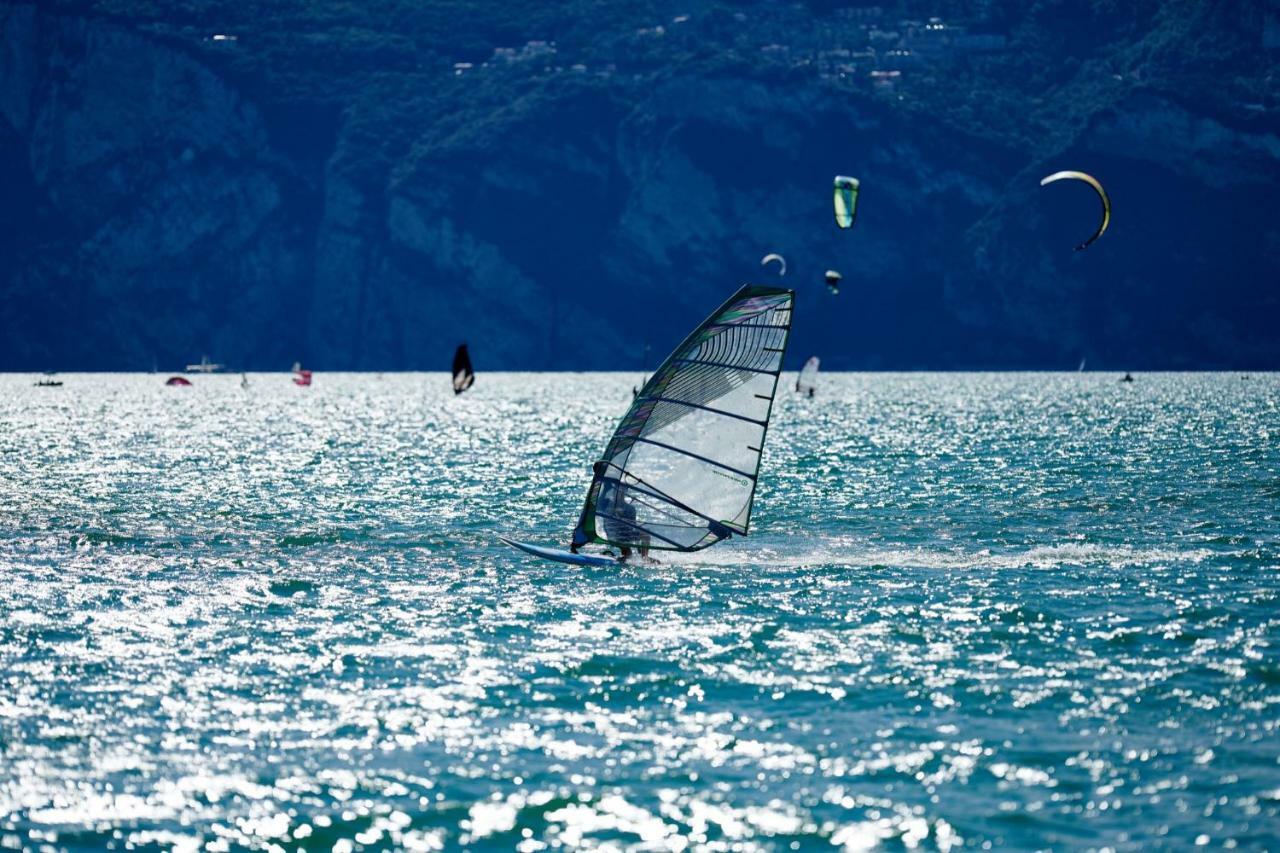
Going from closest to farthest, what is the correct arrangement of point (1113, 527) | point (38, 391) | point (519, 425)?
point (1113, 527)
point (519, 425)
point (38, 391)

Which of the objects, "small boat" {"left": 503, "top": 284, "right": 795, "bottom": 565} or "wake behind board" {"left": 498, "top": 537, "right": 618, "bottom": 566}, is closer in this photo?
"small boat" {"left": 503, "top": 284, "right": 795, "bottom": 565}

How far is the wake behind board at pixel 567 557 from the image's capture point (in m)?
30.6

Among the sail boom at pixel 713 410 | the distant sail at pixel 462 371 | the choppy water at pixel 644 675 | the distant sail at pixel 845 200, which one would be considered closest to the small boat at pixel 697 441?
the sail boom at pixel 713 410

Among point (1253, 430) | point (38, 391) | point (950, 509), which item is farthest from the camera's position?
point (38, 391)

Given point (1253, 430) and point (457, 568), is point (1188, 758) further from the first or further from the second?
A: point (1253, 430)

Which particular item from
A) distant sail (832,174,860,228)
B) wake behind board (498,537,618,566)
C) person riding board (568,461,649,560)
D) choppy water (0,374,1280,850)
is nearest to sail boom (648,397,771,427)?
person riding board (568,461,649,560)

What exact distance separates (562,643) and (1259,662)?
336 inches

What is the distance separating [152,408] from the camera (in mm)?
129000

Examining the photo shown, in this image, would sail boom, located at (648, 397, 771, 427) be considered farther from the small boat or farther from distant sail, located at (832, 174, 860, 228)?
distant sail, located at (832, 174, 860, 228)

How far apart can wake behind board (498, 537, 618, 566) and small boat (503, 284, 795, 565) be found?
2.3 inches

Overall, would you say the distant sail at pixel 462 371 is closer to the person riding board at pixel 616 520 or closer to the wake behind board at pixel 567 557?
the wake behind board at pixel 567 557

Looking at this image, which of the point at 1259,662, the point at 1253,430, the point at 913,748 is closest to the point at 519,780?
the point at 913,748

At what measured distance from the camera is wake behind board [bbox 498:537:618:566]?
30578 mm

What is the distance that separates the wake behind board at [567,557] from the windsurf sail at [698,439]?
32 centimetres
